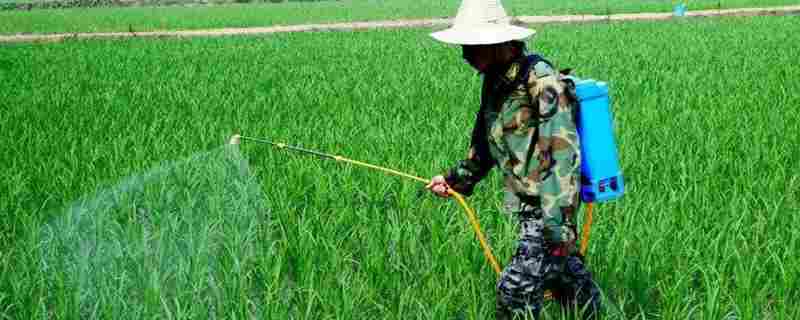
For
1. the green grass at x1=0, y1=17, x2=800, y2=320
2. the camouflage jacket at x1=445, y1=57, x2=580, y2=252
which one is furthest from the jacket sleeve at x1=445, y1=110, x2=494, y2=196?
the green grass at x1=0, y1=17, x2=800, y2=320

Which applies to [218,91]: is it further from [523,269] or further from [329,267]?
[523,269]

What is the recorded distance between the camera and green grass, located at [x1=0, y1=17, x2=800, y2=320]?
2043 mm

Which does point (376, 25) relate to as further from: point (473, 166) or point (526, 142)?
point (526, 142)

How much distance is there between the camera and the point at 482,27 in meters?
1.58

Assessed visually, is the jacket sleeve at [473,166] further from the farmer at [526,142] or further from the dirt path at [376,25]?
the dirt path at [376,25]

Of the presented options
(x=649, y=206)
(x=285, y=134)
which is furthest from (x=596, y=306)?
(x=285, y=134)

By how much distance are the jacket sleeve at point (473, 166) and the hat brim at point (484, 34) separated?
30 centimetres

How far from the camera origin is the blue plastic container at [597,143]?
1.57 m

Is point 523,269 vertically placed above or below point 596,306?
above

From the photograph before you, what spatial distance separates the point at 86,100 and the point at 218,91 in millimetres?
1048

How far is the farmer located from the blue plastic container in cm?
3

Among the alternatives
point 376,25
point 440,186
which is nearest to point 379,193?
point 440,186

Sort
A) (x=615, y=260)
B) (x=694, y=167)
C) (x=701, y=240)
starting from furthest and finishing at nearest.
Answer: (x=694, y=167) < (x=701, y=240) < (x=615, y=260)

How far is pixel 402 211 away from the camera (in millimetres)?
2898
